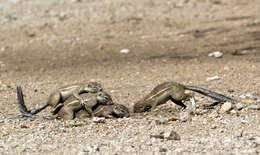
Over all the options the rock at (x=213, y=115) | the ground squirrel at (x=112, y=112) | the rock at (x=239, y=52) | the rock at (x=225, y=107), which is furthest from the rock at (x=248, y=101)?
the rock at (x=239, y=52)

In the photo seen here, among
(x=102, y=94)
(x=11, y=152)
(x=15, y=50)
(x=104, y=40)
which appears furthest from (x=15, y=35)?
(x=11, y=152)

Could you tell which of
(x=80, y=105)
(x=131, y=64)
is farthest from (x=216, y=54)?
(x=80, y=105)

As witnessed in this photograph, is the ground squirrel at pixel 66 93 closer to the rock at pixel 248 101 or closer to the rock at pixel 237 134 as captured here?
the rock at pixel 248 101

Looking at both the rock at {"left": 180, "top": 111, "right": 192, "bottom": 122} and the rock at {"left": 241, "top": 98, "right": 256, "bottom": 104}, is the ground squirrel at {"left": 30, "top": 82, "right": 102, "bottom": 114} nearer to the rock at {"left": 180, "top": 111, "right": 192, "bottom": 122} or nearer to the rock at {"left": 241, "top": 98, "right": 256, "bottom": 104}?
the rock at {"left": 180, "top": 111, "right": 192, "bottom": 122}

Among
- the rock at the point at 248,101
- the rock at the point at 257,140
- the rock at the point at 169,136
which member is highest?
the rock at the point at 169,136

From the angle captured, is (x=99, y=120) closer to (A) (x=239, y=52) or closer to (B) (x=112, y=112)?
(B) (x=112, y=112)

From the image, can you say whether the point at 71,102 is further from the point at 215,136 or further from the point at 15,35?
the point at 15,35
